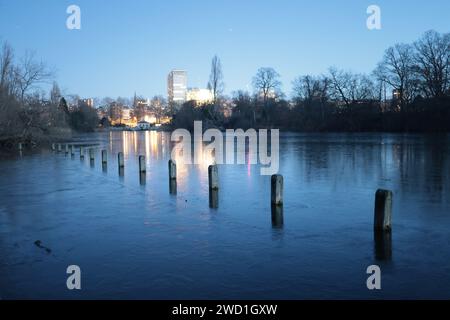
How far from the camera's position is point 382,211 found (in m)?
8.38

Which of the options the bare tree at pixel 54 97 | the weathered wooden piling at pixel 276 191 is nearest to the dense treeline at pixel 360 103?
the bare tree at pixel 54 97

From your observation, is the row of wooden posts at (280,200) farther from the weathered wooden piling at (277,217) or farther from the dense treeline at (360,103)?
the dense treeline at (360,103)

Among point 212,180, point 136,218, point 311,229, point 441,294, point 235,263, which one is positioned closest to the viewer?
point 441,294

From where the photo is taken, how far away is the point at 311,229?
9070 mm

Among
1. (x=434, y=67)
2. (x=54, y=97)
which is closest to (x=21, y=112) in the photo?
(x=54, y=97)

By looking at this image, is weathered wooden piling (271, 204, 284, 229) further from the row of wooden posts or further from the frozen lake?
the frozen lake

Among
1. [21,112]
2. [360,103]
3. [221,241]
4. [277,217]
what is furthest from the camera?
[360,103]

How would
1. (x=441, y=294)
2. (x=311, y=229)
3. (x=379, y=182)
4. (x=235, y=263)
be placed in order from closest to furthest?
1. (x=441, y=294)
2. (x=235, y=263)
3. (x=311, y=229)
4. (x=379, y=182)

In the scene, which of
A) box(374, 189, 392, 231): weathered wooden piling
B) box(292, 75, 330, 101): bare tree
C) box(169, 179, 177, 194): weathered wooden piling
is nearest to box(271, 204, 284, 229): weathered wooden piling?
box(374, 189, 392, 231): weathered wooden piling

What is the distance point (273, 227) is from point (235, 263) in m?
2.49

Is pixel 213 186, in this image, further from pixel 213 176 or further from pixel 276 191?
pixel 276 191

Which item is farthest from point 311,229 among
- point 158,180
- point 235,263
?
point 158,180

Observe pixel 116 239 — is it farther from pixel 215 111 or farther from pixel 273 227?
pixel 215 111

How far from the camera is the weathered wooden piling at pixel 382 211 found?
8.15 metres
